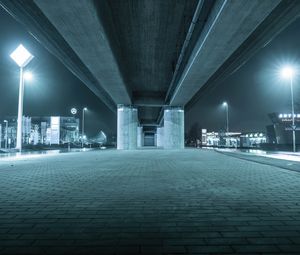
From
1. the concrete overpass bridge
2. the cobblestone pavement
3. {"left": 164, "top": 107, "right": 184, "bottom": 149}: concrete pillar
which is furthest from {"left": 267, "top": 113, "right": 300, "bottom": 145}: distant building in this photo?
the cobblestone pavement

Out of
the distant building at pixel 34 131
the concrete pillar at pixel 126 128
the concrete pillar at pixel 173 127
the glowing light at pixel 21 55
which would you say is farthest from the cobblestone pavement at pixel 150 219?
the distant building at pixel 34 131

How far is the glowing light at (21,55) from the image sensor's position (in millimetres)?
29031

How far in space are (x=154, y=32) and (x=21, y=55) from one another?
54.3 ft

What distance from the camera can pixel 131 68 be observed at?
30.1 meters

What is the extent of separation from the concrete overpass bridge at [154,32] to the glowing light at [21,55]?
19.8 ft

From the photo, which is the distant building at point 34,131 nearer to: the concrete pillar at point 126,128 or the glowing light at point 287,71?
the concrete pillar at point 126,128

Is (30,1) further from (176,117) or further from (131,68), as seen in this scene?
(176,117)

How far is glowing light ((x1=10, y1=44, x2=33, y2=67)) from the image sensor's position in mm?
29031

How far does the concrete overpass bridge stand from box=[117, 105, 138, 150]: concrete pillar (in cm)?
1436

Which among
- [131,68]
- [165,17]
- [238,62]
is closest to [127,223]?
[165,17]

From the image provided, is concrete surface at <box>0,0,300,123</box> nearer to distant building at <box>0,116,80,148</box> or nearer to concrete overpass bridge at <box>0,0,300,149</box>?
concrete overpass bridge at <box>0,0,300,149</box>

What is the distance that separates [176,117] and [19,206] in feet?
142

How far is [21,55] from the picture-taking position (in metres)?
29.2

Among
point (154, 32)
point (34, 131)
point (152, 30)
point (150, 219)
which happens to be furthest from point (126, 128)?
point (34, 131)
